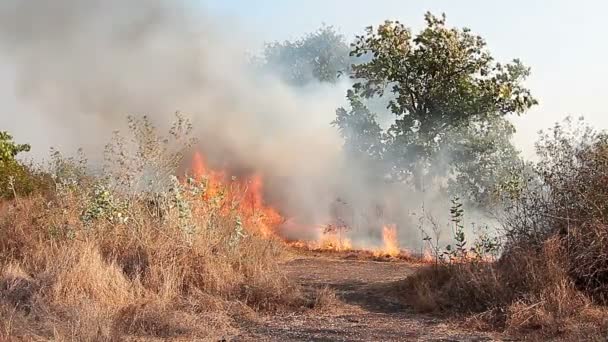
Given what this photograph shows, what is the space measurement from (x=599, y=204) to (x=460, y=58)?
404 inches

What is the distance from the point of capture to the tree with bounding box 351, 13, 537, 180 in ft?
56.6

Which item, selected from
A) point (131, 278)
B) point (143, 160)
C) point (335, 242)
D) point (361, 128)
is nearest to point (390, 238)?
point (335, 242)

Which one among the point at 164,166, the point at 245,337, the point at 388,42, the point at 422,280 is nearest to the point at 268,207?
the point at 388,42

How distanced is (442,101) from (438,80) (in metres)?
0.65

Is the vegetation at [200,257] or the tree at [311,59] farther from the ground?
the tree at [311,59]

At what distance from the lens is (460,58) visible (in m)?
17.4

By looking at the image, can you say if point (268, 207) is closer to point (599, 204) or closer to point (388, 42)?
point (388, 42)

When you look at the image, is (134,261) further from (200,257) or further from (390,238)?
(390,238)

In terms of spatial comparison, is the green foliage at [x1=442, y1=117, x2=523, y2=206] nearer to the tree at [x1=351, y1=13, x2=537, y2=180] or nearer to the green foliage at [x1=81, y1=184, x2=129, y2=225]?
the tree at [x1=351, y1=13, x2=537, y2=180]

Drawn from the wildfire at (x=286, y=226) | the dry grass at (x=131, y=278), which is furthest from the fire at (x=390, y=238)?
the dry grass at (x=131, y=278)

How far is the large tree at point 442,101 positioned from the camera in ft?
56.9

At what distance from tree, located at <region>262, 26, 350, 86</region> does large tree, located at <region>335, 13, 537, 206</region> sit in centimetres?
1193

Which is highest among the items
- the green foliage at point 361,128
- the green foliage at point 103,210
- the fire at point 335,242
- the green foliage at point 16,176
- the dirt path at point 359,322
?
the green foliage at point 361,128

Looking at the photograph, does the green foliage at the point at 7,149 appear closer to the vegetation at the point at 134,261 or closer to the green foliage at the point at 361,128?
the vegetation at the point at 134,261
